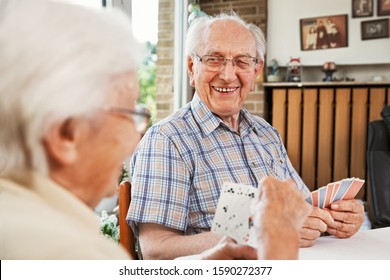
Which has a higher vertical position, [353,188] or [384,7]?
[384,7]

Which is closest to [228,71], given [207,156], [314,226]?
[207,156]

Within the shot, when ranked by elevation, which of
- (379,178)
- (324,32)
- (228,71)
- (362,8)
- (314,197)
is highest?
(362,8)

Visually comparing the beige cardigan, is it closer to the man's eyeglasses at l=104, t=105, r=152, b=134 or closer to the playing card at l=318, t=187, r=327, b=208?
the man's eyeglasses at l=104, t=105, r=152, b=134

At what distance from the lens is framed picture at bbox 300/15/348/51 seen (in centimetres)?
320

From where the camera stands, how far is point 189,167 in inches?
44.8

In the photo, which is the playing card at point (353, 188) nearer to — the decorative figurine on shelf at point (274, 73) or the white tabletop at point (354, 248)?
the white tabletop at point (354, 248)

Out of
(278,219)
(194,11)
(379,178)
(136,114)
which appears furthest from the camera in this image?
(194,11)

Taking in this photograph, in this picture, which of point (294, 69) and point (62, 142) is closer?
point (62, 142)

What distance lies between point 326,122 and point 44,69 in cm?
298

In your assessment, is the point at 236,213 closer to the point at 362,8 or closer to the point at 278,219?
the point at 278,219

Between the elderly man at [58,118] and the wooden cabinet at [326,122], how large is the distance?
2855 millimetres

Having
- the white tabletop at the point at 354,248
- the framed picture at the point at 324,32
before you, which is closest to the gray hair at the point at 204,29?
the white tabletop at the point at 354,248

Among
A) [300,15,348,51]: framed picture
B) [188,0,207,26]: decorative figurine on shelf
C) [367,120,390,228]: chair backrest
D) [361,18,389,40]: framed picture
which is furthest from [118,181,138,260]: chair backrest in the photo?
[361,18,389,40]: framed picture
